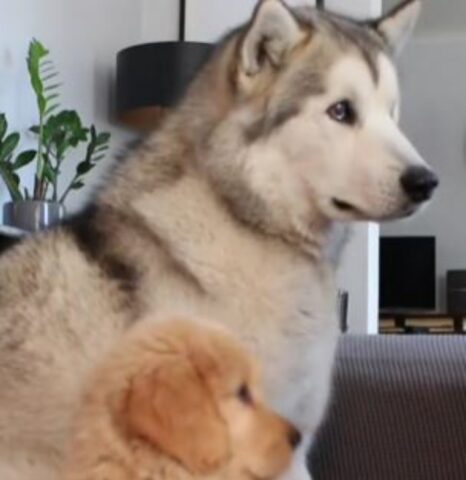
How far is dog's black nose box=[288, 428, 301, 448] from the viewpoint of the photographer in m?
1.21

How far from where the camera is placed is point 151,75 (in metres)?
3.27

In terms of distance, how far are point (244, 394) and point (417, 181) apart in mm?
408

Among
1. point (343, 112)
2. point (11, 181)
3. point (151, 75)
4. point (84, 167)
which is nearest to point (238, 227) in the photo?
point (343, 112)

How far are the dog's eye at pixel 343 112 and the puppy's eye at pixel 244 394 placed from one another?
1.35 ft

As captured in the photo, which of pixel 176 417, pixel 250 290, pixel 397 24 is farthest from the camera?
pixel 397 24

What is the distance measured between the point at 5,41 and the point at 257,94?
6.10 feet

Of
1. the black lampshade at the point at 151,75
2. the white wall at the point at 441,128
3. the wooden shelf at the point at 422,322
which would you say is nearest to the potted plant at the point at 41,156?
the black lampshade at the point at 151,75

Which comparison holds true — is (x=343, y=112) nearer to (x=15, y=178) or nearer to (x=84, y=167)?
(x=15, y=178)

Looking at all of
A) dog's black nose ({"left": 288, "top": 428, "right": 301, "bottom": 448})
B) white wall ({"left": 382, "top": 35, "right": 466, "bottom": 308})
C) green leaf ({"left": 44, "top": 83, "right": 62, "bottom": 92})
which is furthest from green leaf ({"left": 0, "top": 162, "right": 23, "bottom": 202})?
white wall ({"left": 382, "top": 35, "right": 466, "bottom": 308})

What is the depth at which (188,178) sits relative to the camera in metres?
1.39

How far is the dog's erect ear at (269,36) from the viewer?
52.9 inches

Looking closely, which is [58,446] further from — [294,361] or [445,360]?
[445,360]

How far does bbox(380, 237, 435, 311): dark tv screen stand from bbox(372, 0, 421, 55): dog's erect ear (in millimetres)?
5364

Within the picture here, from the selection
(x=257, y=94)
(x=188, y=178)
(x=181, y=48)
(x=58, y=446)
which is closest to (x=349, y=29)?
(x=257, y=94)
